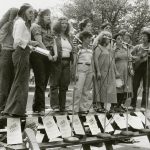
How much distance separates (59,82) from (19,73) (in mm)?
1704

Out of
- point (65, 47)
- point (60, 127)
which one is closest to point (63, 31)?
point (65, 47)

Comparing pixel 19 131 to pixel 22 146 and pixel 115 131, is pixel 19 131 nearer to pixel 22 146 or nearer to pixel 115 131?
pixel 22 146

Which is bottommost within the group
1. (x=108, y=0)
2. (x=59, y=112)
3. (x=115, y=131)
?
(x=115, y=131)

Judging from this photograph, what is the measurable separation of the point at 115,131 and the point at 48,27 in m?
2.32

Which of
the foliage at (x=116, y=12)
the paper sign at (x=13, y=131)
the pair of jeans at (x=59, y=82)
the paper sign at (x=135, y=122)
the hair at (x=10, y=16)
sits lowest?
the paper sign at (x=135, y=122)

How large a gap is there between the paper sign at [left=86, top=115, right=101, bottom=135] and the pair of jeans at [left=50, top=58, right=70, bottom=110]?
2.43 feet

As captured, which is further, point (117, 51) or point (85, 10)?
point (85, 10)

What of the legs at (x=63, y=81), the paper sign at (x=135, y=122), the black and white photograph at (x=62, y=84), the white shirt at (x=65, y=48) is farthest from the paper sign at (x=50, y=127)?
the paper sign at (x=135, y=122)

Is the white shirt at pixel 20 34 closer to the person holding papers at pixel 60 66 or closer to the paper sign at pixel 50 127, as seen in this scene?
the paper sign at pixel 50 127

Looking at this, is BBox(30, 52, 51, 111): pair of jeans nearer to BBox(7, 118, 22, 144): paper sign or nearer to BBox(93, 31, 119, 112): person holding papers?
BBox(7, 118, 22, 144): paper sign

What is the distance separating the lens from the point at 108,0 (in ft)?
142

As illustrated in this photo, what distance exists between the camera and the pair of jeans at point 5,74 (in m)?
6.61

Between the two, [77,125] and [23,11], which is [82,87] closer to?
[77,125]

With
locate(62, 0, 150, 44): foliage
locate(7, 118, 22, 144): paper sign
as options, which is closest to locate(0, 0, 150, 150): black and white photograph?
locate(7, 118, 22, 144): paper sign
